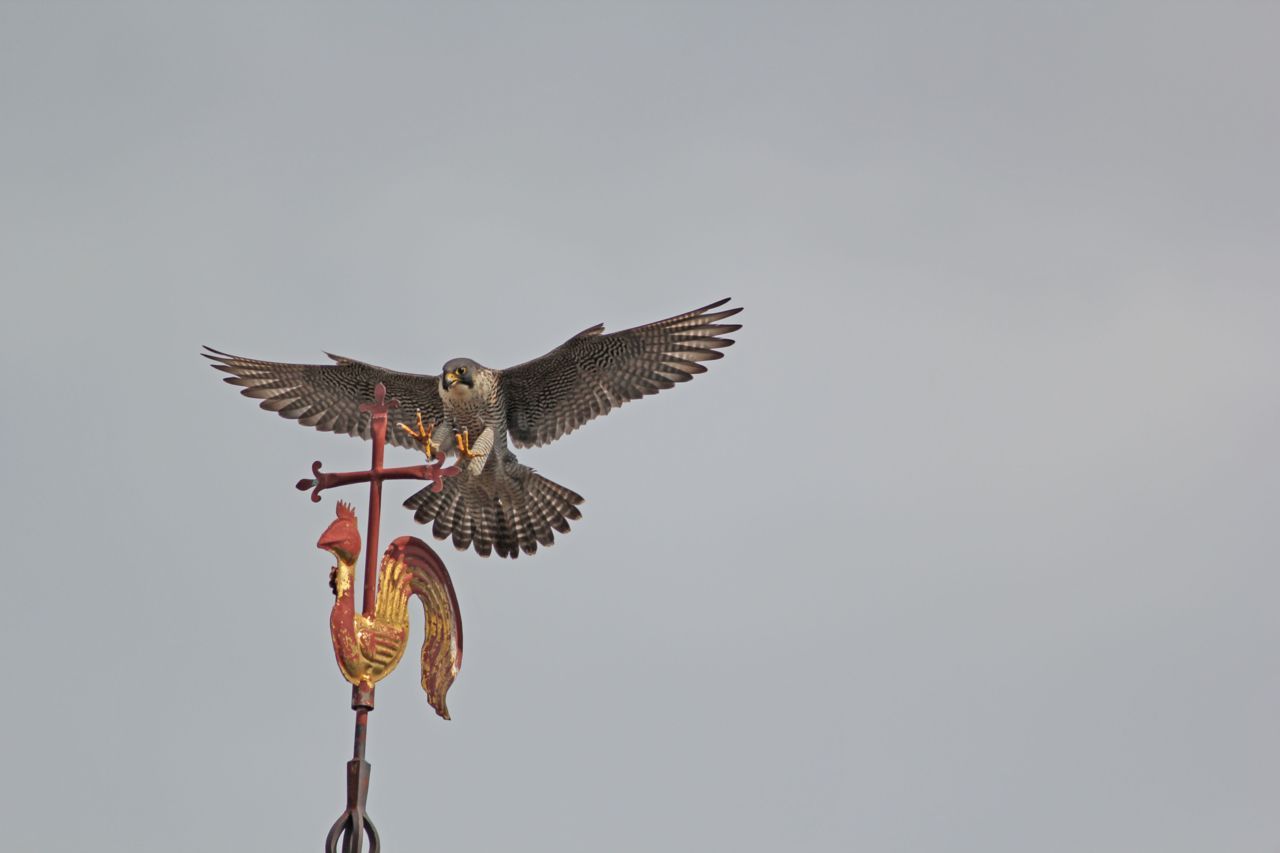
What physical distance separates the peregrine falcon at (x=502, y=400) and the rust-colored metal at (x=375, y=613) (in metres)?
4.89

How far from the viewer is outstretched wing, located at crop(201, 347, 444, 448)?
40.0 ft

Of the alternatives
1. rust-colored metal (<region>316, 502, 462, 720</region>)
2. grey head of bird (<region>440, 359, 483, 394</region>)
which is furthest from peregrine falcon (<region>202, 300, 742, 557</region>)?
rust-colored metal (<region>316, 502, 462, 720</region>)

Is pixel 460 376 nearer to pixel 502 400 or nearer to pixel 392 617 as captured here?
pixel 502 400

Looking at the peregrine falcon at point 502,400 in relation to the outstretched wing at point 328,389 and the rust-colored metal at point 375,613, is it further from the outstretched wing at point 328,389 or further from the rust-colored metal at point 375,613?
the rust-colored metal at point 375,613

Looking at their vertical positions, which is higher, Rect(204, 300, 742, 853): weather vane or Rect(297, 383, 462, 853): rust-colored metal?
Rect(204, 300, 742, 853): weather vane

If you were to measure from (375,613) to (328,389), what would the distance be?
6139 mm

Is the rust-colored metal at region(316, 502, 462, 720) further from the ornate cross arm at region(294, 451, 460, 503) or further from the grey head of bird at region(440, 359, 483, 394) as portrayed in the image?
the grey head of bird at region(440, 359, 483, 394)

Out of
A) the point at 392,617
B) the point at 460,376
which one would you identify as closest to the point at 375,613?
the point at 392,617

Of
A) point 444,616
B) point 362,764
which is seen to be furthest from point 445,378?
point 362,764

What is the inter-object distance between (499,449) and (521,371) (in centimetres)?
58

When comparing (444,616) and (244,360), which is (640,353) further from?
(444,616)

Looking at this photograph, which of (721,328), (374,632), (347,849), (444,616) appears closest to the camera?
(347,849)

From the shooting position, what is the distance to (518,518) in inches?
480

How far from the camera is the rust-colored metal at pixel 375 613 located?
19.7 ft
